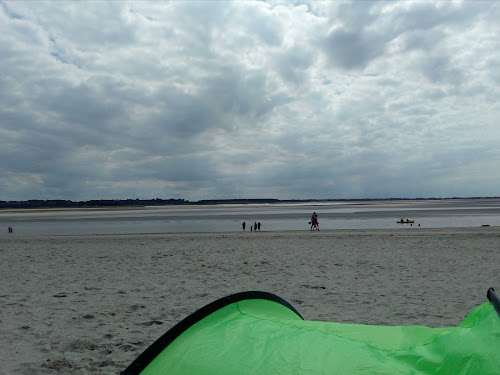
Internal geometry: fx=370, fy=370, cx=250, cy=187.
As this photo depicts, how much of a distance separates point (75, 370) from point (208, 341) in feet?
7.07

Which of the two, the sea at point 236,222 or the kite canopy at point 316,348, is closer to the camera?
the kite canopy at point 316,348

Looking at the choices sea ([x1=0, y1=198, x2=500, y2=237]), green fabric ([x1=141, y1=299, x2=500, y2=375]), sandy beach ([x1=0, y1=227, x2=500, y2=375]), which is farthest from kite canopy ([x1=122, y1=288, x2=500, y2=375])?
sea ([x1=0, y1=198, x2=500, y2=237])

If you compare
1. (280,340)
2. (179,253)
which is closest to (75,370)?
(280,340)

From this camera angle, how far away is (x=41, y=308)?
6637 mm

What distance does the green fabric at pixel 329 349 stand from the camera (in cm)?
236

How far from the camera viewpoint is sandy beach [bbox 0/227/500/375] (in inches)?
195

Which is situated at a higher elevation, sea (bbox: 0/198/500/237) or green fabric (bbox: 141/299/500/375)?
green fabric (bbox: 141/299/500/375)

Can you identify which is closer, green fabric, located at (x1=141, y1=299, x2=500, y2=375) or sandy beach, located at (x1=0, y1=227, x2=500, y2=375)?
green fabric, located at (x1=141, y1=299, x2=500, y2=375)

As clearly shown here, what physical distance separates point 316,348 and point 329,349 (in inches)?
3.5

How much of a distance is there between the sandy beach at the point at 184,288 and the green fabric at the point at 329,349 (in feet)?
6.04

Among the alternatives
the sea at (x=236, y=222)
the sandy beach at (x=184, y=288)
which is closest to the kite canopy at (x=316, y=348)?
the sandy beach at (x=184, y=288)

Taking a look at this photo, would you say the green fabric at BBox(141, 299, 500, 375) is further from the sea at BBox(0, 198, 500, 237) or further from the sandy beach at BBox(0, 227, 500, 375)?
the sea at BBox(0, 198, 500, 237)

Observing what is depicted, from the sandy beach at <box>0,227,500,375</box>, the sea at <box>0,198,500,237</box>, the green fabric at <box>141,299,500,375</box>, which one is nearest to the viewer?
the green fabric at <box>141,299,500,375</box>

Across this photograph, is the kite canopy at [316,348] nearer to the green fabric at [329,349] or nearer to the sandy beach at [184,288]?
the green fabric at [329,349]
